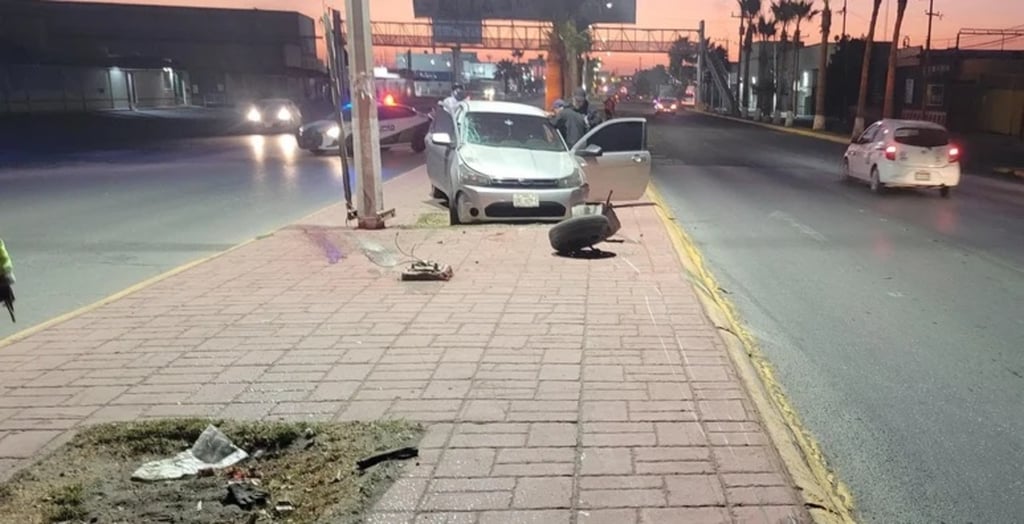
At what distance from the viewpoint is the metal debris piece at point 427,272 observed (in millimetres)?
7902

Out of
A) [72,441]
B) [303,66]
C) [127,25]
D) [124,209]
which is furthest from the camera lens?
[303,66]

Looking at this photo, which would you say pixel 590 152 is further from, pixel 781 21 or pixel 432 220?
pixel 781 21

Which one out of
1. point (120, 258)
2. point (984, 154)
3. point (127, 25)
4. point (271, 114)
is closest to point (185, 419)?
point (120, 258)

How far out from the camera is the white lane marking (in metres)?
11.3

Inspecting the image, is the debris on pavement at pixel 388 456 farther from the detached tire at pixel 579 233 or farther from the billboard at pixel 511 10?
the billboard at pixel 511 10

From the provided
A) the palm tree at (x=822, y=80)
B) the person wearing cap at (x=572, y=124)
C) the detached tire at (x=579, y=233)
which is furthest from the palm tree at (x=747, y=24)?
the detached tire at (x=579, y=233)

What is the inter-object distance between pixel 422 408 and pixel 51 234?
29.2 feet

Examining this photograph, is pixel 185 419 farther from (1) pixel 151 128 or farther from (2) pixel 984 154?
(1) pixel 151 128

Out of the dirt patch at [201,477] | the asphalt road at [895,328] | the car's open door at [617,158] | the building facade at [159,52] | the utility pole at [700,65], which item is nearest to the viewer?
the dirt patch at [201,477]

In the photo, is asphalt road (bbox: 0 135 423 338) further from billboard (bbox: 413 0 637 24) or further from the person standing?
billboard (bbox: 413 0 637 24)

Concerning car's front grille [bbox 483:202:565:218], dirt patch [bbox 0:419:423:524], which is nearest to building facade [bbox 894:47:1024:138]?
car's front grille [bbox 483:202:565:218]

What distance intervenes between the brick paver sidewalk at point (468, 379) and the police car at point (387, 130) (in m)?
17.3

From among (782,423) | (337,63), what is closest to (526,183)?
(337,63)

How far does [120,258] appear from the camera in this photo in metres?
9.72
